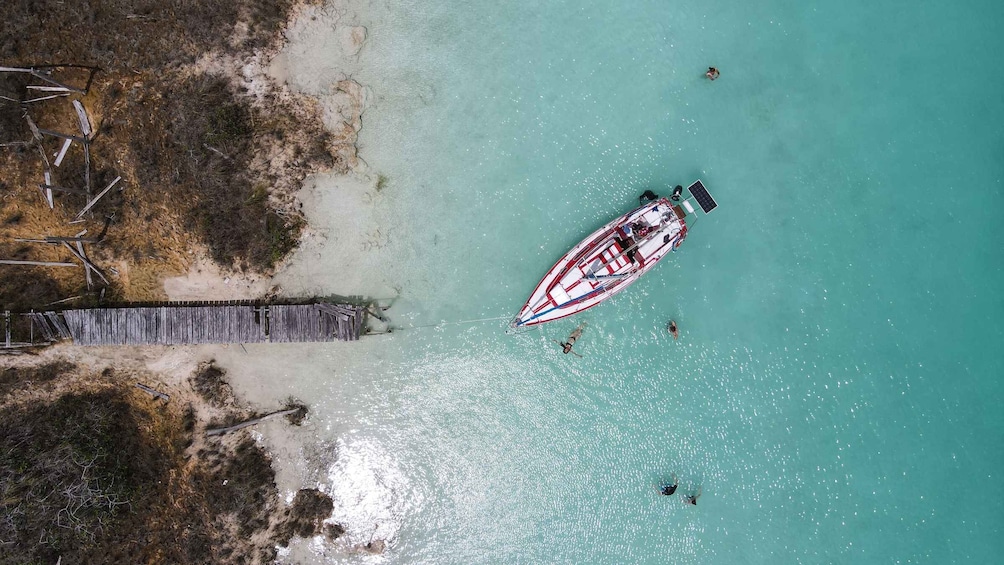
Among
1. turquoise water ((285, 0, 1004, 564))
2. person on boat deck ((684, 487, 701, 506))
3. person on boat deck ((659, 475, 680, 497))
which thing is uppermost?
turquoise water ((285, 0, 1004, 564))

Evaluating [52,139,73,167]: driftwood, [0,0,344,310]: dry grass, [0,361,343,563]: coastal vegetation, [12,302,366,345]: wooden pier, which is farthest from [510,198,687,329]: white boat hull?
[52,139,73,167]: driftwood

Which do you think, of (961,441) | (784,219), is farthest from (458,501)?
(961,441)

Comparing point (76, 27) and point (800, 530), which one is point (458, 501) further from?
point (76, 27)

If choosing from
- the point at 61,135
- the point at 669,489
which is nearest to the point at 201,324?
the point at 61,135

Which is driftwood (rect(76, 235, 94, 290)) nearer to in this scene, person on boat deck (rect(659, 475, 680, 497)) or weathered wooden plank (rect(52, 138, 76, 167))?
weathered wooden plank (rect(52, 138, 76, 167))

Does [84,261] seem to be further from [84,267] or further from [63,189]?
[63,189]

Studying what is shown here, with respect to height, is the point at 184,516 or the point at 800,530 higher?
the point at 184,516
